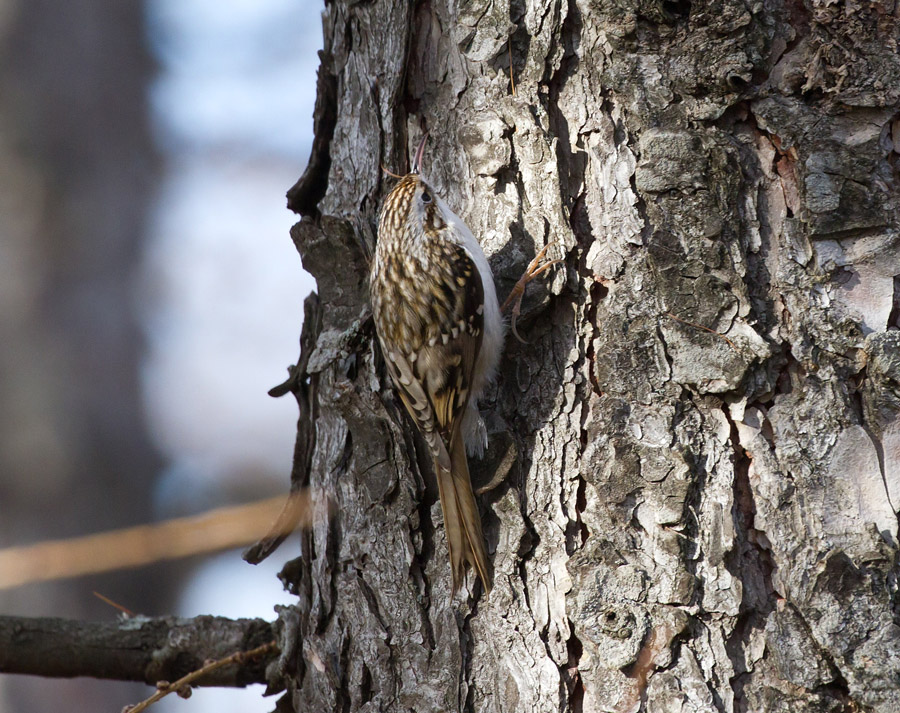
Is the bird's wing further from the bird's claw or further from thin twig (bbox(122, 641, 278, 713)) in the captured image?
thin twig (bbox(122, 641, 278, 713))

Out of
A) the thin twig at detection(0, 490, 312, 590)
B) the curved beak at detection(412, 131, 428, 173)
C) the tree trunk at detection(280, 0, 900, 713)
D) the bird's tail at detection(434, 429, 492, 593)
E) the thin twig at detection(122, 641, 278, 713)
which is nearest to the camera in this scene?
the thin twig at detection(0, 490, 312, 590)

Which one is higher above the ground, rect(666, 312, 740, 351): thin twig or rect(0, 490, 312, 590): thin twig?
rect(666, 312, 740, 351): thin twig

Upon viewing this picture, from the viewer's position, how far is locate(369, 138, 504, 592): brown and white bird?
1869 mm

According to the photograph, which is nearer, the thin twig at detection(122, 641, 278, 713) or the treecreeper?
the treecreeper

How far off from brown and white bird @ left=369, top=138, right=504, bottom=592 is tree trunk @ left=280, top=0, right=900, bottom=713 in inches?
2.3

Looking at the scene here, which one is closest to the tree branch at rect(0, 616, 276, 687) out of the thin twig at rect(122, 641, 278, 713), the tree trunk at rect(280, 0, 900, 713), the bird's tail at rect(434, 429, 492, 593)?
the thin twig at rect(122, 641, 278, 713)

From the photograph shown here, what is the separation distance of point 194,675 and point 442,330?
105 cm

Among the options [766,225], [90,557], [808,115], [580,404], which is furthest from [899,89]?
[90,557]

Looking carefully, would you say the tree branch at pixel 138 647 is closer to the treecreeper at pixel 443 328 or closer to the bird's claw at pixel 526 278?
the treecreeper at pixel 443 328

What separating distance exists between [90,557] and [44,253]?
3991 mm

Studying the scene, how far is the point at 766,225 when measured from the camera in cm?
167

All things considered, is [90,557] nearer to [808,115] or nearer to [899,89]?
[808,115]

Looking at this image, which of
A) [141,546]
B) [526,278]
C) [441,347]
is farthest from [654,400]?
[141,546]

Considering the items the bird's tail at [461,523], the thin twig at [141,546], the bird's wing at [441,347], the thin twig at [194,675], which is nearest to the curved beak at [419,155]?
the bird's wing at [441,347]
